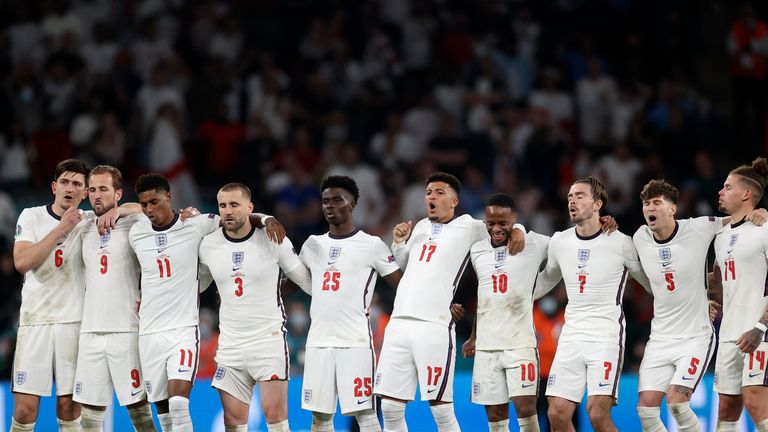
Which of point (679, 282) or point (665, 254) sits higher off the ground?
point (665, 254)

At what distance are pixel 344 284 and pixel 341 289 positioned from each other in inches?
2.2

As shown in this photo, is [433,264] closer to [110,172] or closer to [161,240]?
[161,240]

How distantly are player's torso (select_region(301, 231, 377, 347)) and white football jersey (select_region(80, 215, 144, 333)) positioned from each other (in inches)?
67.9

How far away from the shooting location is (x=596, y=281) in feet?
38.9

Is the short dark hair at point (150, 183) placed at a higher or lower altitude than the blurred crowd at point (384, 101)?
lower

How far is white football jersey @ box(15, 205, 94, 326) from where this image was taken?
12.3 meters

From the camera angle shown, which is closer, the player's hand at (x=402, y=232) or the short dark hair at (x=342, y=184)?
the short dark hair at (x=342, y=184)

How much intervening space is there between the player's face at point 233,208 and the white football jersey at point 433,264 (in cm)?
153

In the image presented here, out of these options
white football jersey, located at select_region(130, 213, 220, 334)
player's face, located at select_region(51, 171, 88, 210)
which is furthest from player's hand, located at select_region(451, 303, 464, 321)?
player's face, located at select_region(51, 171, 88, 210)

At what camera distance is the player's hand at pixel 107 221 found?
12.2 m

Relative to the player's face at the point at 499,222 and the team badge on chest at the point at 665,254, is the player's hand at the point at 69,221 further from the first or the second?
the team badge on chest at the point at 665,254

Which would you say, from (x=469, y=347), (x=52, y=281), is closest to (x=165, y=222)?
(x=52, y=281)

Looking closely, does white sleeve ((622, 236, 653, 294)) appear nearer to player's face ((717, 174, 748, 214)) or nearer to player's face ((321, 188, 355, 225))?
player's face ((717, 174, 748, 214))

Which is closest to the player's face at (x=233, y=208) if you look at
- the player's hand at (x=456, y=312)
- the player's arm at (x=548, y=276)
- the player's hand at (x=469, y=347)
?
the player's hand at (x=456, y=312)
